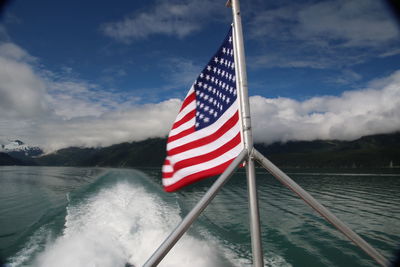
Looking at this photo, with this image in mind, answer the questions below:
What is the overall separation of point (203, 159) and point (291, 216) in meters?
18.8

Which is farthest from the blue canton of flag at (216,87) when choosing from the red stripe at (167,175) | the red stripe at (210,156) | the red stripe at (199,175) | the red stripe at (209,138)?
the red stripe at (167,175)

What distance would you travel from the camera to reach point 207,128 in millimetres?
4043

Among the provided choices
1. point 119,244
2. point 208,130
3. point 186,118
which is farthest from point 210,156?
point 119,244

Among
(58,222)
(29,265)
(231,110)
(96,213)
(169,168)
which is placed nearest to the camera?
(231,110)

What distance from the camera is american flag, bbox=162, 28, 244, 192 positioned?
361 centimetres

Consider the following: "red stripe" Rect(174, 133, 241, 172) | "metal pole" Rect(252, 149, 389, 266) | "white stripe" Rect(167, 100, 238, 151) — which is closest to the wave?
"red stripe" Rect(174, 133, 241, 172)

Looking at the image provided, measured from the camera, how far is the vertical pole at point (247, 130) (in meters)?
2.70

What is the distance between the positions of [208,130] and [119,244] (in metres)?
11.5

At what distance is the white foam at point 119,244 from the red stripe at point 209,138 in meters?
7.85

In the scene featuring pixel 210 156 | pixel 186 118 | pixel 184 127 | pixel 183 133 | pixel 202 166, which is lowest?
pixel 202 166

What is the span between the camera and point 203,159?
3.93m

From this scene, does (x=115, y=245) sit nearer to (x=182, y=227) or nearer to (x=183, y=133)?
(x=183, y=133)

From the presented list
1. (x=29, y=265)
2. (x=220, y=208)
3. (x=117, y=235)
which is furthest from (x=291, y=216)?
(x=29, y=265)

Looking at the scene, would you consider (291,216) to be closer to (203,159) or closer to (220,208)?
(220,208)
